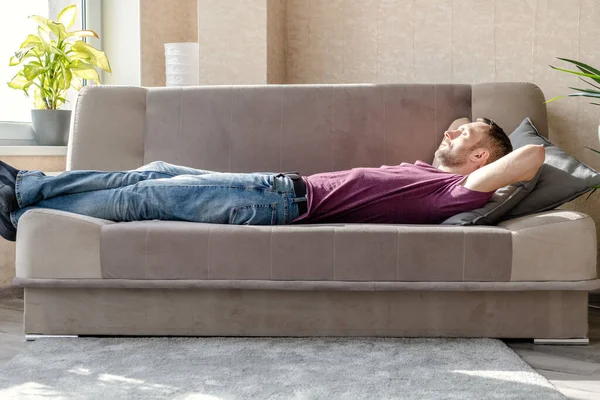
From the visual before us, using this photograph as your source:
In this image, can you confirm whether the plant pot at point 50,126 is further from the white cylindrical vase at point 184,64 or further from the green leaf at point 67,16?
the white cylindrical vase at point 184,64

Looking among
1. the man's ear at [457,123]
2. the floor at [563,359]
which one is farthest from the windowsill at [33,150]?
the man's ear at [457,123]

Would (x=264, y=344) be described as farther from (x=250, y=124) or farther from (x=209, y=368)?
(x=250, y=124)

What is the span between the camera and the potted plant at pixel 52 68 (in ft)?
12.0

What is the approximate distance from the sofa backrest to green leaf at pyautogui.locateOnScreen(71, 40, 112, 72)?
63 cm

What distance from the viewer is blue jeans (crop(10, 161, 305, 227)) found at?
99.8 inches

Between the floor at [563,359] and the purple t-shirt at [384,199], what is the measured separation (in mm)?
532

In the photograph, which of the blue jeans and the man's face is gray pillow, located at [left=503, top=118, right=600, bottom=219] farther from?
the blue jeans

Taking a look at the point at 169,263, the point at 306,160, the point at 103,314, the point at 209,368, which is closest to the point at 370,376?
the point at 209,368

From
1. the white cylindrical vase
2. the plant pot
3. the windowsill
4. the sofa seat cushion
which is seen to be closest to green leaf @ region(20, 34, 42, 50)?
the plant pot

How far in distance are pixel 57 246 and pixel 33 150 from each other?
4.29ft

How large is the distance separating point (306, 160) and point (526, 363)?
1276 millimetres

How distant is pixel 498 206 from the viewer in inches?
99.0

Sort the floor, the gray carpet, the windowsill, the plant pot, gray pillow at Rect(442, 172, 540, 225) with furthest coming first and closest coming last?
the plant pot
the windowsill
gray pillow at Rect(442, 172, 540, 225)
the floor
the gray carpet

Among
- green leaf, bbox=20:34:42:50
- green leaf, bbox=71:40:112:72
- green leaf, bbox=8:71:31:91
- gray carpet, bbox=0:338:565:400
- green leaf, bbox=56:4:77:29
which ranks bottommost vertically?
gray carpet, bbox=0:338:565:400
